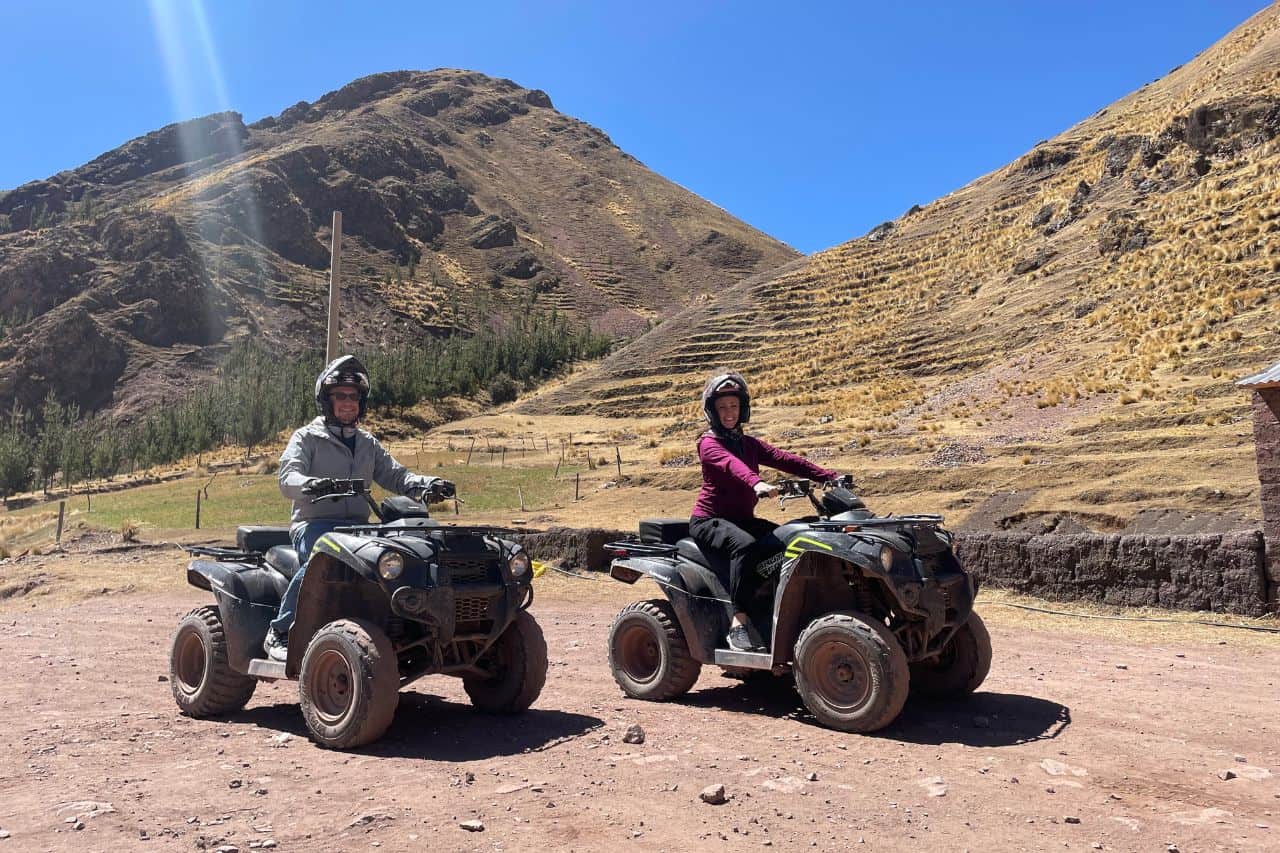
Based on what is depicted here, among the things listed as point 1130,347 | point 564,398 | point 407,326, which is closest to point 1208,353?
point 1130,347

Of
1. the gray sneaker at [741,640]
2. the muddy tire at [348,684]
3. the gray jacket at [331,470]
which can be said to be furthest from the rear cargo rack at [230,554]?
the gray sneaker at [741,640]

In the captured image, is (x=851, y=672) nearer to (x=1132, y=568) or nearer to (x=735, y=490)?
(x=735, y=490)

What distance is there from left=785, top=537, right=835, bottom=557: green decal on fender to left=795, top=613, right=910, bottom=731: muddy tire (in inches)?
17.9

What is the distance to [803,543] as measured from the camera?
6281 mm

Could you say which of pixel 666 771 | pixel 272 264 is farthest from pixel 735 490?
pixel 272 264

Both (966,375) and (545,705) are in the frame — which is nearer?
(545,705)

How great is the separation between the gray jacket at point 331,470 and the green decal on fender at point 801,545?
254 centimetres

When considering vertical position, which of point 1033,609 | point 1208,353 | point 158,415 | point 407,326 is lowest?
point 1033,609

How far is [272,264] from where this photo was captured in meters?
144

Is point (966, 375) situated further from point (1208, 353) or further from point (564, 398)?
point (564, 398)

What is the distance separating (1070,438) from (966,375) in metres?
22.9

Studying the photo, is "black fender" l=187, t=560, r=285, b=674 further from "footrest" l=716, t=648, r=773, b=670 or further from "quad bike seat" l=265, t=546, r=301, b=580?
"footrest" l=716, t=648, r=773, b=670

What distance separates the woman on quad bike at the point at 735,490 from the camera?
6758 millimetres

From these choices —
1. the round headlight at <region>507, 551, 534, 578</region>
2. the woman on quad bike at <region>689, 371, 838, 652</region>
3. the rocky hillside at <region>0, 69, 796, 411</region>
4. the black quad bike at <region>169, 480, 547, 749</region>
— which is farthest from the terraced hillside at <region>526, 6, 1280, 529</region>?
the rocky hillside at <region>0, 69, 796, 411</region>
